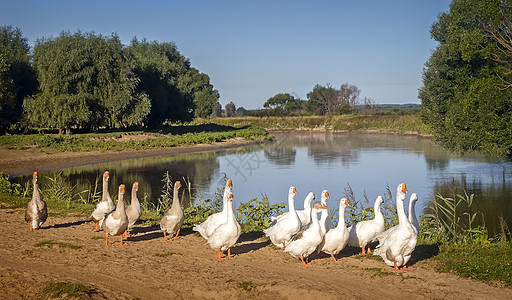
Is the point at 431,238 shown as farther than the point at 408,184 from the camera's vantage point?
No

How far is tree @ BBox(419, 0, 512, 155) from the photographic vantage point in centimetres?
2194

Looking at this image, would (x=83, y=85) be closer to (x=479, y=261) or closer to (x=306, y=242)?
(x=306, y=242)

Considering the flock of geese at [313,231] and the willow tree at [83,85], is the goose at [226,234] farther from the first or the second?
the willow tree at [83,85]

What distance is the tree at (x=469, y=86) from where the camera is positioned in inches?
864

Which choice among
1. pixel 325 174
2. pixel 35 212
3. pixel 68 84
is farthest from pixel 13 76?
pixel 35 212

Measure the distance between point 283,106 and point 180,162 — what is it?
3221 inches

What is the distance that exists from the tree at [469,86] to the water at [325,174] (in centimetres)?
238

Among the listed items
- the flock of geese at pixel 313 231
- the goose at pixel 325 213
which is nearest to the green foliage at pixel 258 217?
the flock of geese at pixel 313 231

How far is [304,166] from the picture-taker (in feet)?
114

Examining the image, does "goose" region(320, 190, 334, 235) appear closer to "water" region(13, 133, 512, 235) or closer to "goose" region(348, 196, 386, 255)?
"goose" region(348, 196, 386, 255)

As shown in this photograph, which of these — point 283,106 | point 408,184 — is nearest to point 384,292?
point 408,184

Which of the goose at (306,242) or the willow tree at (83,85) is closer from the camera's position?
the goose at (306,242)

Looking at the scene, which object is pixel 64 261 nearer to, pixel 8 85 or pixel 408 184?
pixel 408 184

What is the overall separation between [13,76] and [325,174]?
97.4ft
